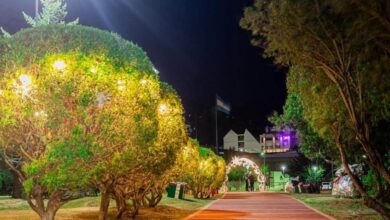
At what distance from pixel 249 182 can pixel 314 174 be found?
7788 mm

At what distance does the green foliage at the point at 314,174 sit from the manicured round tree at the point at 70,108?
39198mm

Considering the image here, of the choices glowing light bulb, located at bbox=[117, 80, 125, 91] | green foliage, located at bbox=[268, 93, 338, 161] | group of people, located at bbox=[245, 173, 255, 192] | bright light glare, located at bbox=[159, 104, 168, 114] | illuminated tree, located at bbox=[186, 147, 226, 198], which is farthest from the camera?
group of people, located at bbox=[245, 173, 255, 192]

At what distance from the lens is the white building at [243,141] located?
91812 millimetres

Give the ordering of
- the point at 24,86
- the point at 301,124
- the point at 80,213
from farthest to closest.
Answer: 1. the point at 301,124
2. the point at 80,213
3. the point at 24,86

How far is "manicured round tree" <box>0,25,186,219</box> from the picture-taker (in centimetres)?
1110

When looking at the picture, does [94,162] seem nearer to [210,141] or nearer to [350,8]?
[350,8]

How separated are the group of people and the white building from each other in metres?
32.9

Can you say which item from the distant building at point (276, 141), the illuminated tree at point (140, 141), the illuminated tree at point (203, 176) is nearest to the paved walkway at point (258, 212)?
the illuminated tree at point (140, 141)

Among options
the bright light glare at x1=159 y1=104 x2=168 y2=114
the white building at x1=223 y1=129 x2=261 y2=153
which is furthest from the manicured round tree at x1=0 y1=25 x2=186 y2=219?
the white building at x1=223 y1=129 x2=261 y2=153

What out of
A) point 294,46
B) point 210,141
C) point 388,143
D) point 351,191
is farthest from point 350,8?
point 210,141

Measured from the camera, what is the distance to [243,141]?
9175 cm

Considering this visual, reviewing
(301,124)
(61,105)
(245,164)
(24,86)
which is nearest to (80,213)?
(61,105)

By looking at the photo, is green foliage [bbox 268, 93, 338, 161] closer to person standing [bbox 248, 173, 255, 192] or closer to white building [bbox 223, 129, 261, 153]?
person standing [bbox 248, 173, 255, 192]

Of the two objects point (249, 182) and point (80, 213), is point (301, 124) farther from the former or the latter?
point (249, 182)
